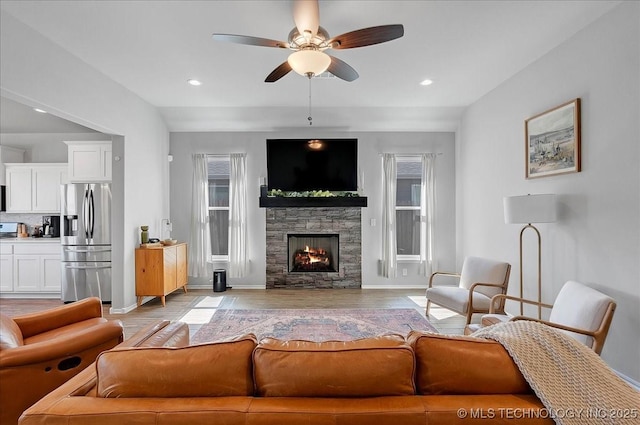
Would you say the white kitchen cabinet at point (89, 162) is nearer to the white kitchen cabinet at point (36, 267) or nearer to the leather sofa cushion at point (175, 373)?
the white kitchen cabinet at point (36, 267)

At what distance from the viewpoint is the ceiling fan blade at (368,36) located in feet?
7.49

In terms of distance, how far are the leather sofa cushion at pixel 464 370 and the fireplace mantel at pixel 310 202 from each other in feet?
14.0

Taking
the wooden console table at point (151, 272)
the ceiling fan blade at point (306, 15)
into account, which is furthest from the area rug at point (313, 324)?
the ceiling fan blade at point (306, 15)

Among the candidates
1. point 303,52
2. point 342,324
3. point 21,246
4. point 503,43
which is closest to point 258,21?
point 303,52

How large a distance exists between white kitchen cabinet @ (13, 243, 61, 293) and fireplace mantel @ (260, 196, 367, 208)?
328 centimetres

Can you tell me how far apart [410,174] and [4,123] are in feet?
22.7

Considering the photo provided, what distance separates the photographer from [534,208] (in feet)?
9.95

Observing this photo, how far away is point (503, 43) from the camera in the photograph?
3.19 m

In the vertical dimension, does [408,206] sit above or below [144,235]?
above

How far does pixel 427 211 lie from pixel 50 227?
6.27 meters

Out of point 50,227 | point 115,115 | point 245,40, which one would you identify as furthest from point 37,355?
point 50,227

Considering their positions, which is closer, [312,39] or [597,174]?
[312,39]

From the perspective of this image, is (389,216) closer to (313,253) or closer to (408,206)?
(408,206)

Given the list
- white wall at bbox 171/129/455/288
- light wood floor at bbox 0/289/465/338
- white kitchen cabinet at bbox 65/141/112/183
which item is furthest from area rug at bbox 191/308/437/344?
white kitchen cabinet at bbox 65/141/112/183
